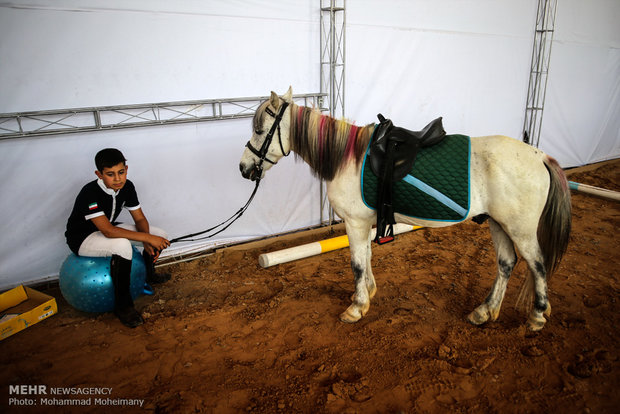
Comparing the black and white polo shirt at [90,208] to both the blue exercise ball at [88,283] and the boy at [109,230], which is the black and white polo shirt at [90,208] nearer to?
the boy at [109,230]

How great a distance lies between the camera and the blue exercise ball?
2854 millimetres

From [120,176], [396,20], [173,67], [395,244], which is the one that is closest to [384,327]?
[395,244]

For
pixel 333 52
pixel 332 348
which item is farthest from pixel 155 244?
pixel 333 52

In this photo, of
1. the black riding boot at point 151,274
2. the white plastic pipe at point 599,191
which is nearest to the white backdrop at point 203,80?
the black riding boot at point 151,274

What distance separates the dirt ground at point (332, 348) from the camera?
2.20 metres

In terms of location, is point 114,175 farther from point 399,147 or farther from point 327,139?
point 399,147

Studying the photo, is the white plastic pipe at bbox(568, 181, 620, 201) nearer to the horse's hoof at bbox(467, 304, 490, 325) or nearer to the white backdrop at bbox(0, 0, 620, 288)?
the white backdrop at bbox(0, 0, 620, 288)

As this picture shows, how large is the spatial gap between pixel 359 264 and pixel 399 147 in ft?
3.17

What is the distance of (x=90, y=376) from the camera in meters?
2.43

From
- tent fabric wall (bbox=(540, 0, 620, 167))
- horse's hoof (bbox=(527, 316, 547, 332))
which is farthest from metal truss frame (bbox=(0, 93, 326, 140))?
tent fabric wall (bbox=(540, 0, 620, 167))

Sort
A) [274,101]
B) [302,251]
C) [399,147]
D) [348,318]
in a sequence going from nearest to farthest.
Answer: [399,147] < [274,101] < [348,318] < [302,251]

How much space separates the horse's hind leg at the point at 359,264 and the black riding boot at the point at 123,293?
1.74 metres

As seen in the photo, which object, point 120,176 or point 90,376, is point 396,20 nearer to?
point 120,176

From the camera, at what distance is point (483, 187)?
8.24 feet
